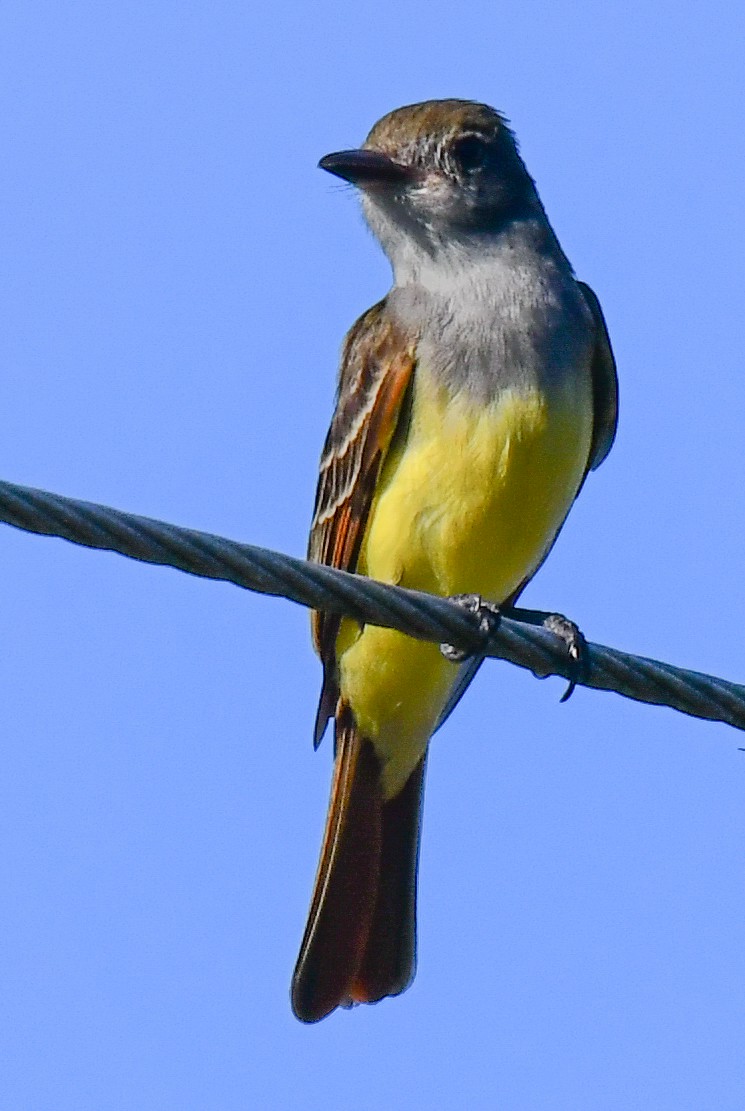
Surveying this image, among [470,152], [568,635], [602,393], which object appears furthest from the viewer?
[470,152]

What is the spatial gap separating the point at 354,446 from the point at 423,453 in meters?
0.34

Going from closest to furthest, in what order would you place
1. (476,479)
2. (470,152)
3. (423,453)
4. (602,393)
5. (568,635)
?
(568,635) < (476,479) < (423,453) < (602,393) < (470,152)

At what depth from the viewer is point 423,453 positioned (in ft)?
20.2

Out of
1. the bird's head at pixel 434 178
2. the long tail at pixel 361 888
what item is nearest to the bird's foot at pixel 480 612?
the long tail at pixel 361 888

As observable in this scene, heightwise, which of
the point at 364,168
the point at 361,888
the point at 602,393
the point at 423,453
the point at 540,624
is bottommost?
the point at 361,888

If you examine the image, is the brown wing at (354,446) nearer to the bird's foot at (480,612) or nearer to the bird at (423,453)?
the bird at (423,453)

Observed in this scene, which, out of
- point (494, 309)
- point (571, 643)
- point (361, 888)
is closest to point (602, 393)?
point (494, 309)

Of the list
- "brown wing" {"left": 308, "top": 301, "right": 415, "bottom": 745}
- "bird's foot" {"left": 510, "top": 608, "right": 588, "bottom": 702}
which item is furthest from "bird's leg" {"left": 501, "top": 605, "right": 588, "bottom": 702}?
"brown wing" {"left": 308, "top": 301, "right": 415, "bottom": 745}

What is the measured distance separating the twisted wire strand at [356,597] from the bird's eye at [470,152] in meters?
2.42

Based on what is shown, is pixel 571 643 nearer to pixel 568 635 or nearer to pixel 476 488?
pixel 568 635

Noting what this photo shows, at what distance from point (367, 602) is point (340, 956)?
2.83 metres

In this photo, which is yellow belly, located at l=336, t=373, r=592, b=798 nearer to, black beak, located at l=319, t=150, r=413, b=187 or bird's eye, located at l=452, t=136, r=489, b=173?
black beak, located at l=319, t=150, r=413, b=187

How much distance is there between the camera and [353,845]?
6.98 m

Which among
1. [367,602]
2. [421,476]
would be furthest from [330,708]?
[367,602]
